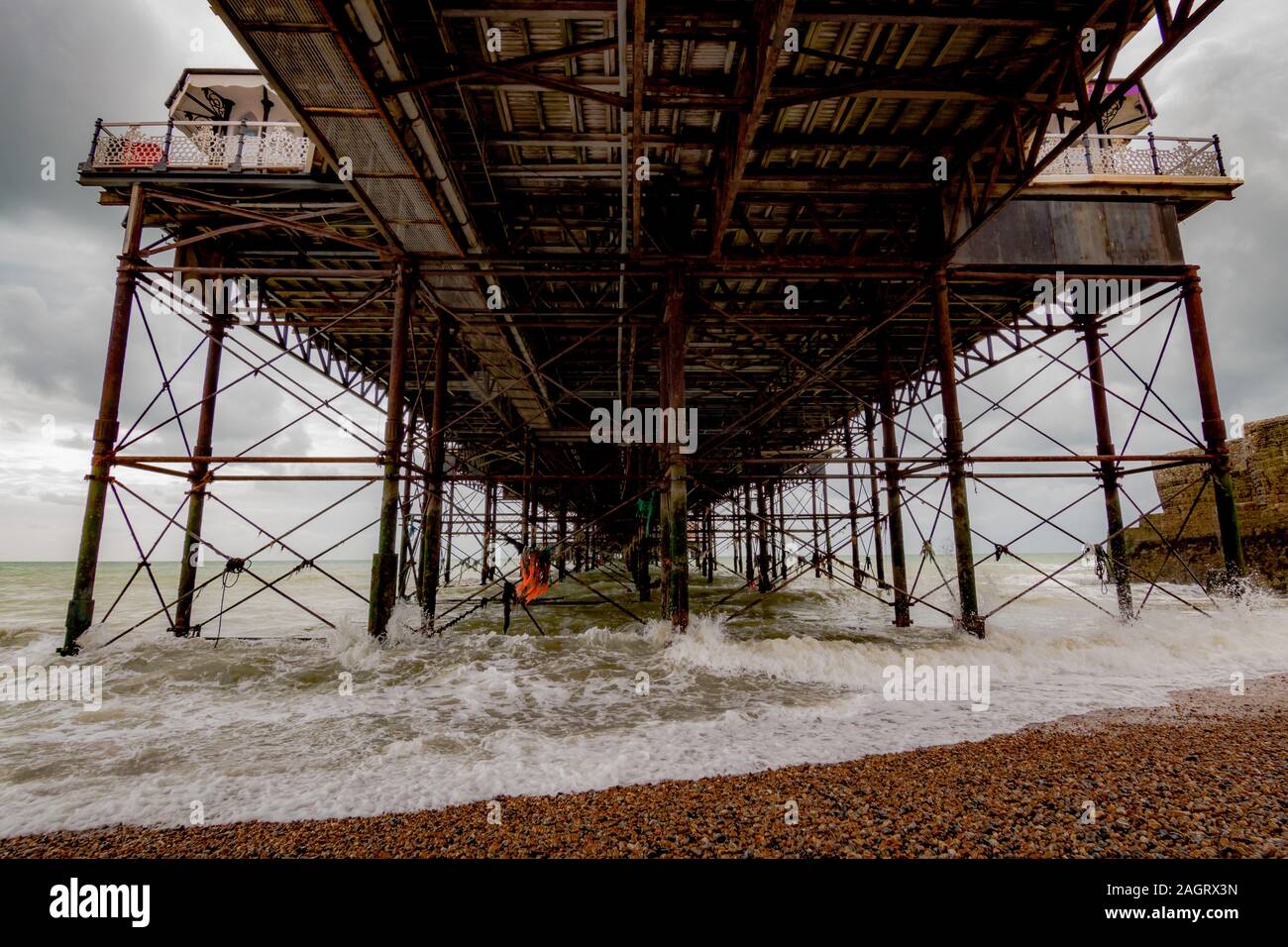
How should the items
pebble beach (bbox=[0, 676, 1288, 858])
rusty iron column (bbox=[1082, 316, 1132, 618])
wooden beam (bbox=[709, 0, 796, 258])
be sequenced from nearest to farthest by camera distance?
1. pebble beach (bbox=[0, 676, 1288, 858])
2. wooden beam (bbox=[709, 0, 796, 258])
3. rusty iron column (bbox=[1082, 316, 1132, 618])

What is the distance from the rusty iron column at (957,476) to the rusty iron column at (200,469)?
12239mm

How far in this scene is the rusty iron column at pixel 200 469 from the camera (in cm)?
894

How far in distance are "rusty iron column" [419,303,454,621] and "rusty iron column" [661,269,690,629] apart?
4.06 metres

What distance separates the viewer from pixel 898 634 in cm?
980

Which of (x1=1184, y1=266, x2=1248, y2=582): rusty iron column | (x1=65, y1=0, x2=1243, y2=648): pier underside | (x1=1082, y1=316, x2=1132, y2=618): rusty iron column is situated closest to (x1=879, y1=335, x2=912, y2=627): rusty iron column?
(x1=65, y1=0, x2=1243, y2=648): pier underside

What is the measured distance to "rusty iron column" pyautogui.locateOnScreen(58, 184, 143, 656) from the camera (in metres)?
7.83

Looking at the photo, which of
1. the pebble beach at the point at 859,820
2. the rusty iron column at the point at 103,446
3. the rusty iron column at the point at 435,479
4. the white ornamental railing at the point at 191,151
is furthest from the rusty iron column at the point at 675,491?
Result: the rusty iron column at the point at 103,446

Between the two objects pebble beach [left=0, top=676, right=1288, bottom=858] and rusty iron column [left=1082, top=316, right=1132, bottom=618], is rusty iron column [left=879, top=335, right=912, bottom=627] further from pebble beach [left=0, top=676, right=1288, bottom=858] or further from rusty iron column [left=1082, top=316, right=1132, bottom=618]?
pebble beach [left=0, top=676, right=1288, bottom=858]

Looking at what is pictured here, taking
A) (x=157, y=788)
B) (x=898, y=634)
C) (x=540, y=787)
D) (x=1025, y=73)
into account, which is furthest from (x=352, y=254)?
(x=898, y=634)

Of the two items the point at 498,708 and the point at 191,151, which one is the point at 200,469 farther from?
the point at 498,708

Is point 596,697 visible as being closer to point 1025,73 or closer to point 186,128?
point 1025,73

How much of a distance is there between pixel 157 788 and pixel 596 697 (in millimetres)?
3412

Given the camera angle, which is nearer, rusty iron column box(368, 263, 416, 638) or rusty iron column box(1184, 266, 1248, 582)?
rusty iron column box(368, 263, 416, 638)

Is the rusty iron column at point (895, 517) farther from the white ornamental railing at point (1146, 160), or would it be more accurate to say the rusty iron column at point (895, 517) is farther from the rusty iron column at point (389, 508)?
the rusty iron column at point (389, 508)
